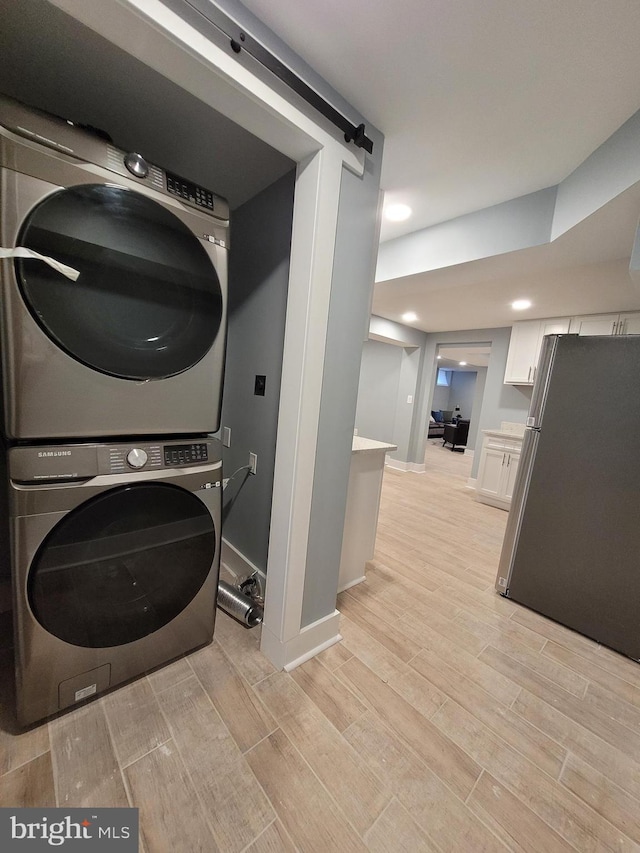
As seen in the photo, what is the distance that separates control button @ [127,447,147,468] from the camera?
1030mm

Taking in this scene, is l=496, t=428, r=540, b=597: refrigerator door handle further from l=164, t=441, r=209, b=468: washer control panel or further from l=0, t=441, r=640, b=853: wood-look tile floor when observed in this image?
l=164, t=441, r=209, b=468: washer control panel

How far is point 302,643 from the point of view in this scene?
1.42 meters

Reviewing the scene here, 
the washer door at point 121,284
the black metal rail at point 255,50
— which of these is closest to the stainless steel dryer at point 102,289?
the washer door at point 121,284

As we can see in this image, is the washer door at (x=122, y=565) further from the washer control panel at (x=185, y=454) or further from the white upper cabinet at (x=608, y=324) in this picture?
the white upper cabinet at (x=608, y=324)

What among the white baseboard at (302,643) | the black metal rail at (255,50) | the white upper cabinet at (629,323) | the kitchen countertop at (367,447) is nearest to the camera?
the black metal rail at (255,50)

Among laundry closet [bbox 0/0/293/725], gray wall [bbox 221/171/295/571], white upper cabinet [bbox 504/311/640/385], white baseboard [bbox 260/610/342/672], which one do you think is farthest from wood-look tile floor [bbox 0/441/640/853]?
white upper cabinet [bbox 504/311/640/385]

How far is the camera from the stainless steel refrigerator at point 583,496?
167cm

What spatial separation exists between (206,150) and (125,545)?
1767 millimetres

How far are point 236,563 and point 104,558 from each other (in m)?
1.03

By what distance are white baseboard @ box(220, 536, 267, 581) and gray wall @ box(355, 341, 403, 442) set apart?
151 inches

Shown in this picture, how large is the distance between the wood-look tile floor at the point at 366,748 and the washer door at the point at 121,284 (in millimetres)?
1246

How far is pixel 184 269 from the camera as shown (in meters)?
1.11

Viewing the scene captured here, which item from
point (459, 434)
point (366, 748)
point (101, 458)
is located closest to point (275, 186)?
point (101, 458)

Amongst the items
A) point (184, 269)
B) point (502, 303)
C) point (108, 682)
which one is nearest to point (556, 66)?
point (184, 269)
